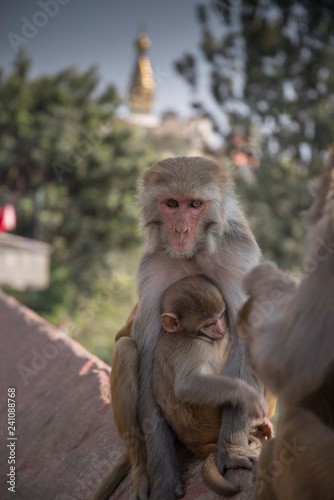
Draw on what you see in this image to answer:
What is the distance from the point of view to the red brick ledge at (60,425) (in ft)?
11.5

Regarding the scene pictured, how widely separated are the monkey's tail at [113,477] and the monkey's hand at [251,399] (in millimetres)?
903

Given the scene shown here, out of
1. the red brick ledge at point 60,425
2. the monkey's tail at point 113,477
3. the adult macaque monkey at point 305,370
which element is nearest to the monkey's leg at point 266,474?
the adult macaque monkey at point 305,370

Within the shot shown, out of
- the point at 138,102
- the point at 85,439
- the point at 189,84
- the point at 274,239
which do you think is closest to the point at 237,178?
the point at 274,239

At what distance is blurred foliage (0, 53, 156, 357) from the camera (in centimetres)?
2150

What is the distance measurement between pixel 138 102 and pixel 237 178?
58.2 ft

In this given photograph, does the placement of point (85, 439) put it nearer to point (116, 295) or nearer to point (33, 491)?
point (33, 491)

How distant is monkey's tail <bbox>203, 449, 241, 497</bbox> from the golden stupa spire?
28743 mm

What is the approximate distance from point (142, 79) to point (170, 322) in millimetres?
29873

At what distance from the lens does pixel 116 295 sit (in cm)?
1780

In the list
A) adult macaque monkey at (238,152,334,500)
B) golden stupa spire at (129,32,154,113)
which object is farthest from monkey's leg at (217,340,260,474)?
golden stupa spire at (129,32,154,113)

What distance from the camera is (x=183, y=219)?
3.15 meters

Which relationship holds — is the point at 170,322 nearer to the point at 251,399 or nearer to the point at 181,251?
the point at 181,251

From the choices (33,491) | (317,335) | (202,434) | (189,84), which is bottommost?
(33,491)

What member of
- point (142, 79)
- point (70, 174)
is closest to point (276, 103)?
point (70, 174)
